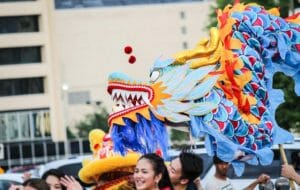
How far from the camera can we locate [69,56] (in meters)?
91.0

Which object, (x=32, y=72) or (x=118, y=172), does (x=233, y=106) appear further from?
(x=32, y=72)

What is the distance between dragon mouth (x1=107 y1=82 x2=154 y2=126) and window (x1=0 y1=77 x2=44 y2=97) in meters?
60.3

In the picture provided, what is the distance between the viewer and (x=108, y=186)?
10047 mm

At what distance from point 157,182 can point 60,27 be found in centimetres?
8356

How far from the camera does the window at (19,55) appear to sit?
70.8m

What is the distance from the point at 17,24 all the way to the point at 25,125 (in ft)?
19.3

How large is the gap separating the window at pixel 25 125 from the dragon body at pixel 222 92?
60118mm

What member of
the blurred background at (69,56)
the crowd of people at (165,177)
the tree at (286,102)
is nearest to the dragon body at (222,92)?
the crowd of people at (165,177)

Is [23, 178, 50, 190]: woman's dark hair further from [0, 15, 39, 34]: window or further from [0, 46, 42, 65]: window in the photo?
[0, 46, 42, 65]: window

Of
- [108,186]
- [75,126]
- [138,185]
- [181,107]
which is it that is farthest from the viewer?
[75,126]

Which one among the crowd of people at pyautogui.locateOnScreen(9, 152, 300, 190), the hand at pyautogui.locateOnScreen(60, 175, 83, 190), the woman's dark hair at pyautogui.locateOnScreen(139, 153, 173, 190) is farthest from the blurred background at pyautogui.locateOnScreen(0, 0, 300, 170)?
the woman's dark hair at pyautogui.locateOnScreen(139, 153, 173, 190)

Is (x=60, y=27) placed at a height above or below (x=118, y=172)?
above

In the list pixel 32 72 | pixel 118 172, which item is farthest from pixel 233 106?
pixel 32 72

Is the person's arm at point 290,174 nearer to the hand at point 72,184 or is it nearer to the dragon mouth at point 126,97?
the dragon mouth at point 126,97
